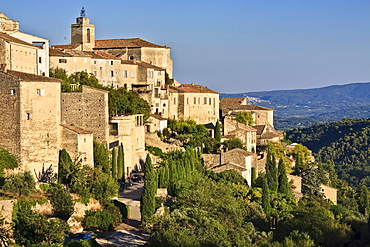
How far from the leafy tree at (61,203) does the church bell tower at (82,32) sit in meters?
37.0

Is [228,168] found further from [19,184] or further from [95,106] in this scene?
[19,184]

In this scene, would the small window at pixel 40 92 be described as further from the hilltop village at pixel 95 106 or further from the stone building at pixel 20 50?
the stone building at pixel 20 50

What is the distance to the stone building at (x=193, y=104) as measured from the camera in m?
68.2

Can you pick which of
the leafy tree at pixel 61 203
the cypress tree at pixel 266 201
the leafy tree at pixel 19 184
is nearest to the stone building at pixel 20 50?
the leafy tree at pixel 19 184

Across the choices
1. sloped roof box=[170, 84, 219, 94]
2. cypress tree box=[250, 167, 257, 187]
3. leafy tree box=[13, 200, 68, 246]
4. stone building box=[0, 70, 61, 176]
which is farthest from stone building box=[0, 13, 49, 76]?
sloped roof box=[170, 84, 219, 94]

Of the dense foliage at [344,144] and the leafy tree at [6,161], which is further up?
the leafy tree at [6,161]

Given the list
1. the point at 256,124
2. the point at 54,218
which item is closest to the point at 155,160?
A: the point at 54,218

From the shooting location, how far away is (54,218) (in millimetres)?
33844

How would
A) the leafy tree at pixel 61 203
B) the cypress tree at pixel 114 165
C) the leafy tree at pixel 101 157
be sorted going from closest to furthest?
1. the leafy tree at pixel 61 203
2. the leafy tree at pixel 101 157
3. the cypress tree at pixel 114 165

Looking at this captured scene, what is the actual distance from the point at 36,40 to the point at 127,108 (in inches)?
405

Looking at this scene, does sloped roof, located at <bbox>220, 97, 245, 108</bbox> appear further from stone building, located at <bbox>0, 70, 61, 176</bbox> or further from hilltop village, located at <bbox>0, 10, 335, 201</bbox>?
stone building, located at <bbox>0, 70, 61, 176</bbox>

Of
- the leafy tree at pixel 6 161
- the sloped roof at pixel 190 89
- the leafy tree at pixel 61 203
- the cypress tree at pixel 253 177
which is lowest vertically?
the cypress tree at pixel 253 177

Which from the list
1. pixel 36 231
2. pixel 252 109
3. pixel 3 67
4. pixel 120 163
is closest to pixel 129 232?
pixel 36 231

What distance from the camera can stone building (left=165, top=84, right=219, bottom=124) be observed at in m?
68.2
